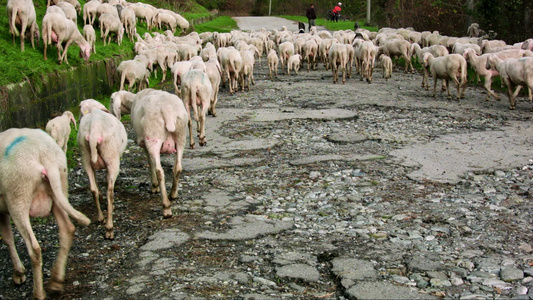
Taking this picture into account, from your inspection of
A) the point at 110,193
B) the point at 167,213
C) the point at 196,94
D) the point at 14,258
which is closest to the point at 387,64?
the point at 196,94

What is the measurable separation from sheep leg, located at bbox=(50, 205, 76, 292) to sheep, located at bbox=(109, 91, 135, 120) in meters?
4.31

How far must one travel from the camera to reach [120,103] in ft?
30.0

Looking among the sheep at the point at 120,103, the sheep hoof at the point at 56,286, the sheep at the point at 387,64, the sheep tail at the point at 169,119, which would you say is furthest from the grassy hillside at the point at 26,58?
the sheep at the point at 387,64

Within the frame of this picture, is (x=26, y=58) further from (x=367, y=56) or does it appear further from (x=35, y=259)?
(x=367, y=56)

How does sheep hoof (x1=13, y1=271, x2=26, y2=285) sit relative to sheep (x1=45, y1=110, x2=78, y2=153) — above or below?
below

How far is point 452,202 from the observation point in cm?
660

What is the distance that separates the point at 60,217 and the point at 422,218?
3693 millimetres

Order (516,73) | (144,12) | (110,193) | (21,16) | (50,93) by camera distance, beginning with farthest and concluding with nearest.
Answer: (144,12), (516,73), (21,16), (50,93), (110,193)

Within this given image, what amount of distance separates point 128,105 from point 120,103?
13cm

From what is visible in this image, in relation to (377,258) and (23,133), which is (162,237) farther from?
(377,258)

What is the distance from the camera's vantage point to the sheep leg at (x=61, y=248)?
4633 mm

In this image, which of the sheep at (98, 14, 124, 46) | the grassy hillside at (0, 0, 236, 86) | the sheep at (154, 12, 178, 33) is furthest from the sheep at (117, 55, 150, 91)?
the sheep at (154, 12, 178, 33)

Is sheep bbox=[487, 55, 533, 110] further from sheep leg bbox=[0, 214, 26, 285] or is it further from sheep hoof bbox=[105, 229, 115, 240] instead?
sheep leg bbox=[0, 214, 26, 285]

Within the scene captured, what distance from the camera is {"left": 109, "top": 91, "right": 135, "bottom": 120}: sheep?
9.09 metres
